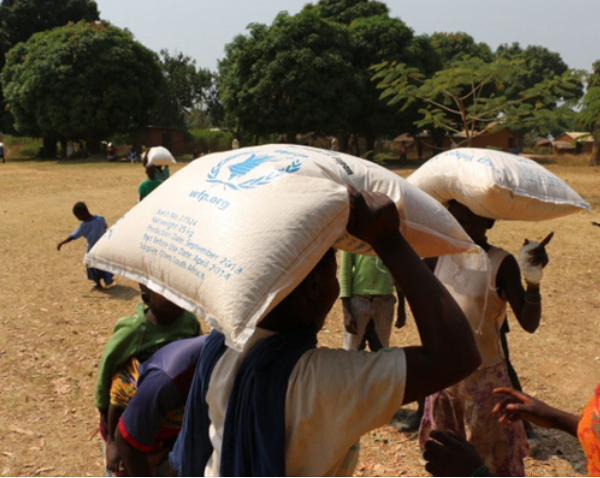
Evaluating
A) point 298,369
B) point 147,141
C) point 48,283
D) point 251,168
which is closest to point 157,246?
point 251,168

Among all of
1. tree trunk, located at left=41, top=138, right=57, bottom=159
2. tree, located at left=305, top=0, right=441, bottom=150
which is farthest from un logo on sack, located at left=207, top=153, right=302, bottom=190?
tree trunk, located at left=41, top=138, right=57, bottom=159

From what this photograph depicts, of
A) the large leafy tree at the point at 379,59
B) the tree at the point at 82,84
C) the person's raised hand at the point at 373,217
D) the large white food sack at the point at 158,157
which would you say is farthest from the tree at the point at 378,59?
the person's raised hand at the point at 373,217

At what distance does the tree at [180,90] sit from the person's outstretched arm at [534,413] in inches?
2139

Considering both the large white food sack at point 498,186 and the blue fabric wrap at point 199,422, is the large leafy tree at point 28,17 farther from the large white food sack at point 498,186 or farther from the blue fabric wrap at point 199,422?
the blue fabric wrap at point 199,422

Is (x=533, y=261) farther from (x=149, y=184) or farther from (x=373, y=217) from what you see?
(x=149, y=184)

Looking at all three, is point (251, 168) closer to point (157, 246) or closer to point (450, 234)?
point (157, 246)

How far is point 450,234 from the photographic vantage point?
68.2 inches

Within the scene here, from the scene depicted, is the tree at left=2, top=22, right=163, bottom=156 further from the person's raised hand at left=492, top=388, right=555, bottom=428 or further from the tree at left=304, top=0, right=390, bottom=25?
the person's raised hand at left=492, top=388, right=555, bottom=428

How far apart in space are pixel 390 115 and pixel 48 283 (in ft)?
79.4

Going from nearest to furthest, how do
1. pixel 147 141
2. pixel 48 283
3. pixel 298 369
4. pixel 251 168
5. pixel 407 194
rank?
pixel 298 369 < pixel 251 168 < pixel 407 194 < pixel 48 283 < pixel 147 141

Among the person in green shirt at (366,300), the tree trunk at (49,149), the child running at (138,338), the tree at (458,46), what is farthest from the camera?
the tree at (458,46)

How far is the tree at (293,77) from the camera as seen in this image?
27688 millimetres

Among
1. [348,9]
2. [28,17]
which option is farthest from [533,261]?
[28,17]

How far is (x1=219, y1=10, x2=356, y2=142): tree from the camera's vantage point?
90.8 ft
